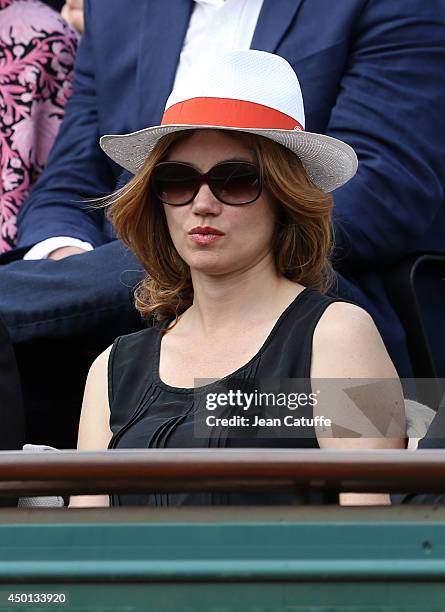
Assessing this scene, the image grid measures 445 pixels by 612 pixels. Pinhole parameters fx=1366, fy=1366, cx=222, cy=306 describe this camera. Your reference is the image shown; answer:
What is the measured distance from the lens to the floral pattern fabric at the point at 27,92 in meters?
3.43

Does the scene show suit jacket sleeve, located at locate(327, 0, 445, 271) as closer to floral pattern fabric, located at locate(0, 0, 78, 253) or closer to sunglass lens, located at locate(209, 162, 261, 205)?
sunglass lens, located at locate(209, 162, 261, 205)


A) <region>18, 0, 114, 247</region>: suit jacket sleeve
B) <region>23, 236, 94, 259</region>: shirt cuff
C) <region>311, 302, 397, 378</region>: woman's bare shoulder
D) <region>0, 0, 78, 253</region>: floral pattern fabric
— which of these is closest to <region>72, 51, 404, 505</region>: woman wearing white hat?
<region>311, 302, 397, 378</region>: woman's bare shoulder

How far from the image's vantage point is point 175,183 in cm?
224

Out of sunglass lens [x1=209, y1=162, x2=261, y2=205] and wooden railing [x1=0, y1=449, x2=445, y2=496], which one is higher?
sunglass lens [x1=209, y1=162, x2=261, y2=205]

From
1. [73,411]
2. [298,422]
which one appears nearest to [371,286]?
[73,411]

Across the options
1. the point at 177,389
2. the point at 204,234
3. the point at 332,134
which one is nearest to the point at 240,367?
the point at 177,389

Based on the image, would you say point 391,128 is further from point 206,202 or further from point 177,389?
point 177,389

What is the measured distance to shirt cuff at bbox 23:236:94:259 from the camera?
3.06 meters

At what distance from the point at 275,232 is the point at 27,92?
133 centimetres

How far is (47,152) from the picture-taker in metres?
3.54

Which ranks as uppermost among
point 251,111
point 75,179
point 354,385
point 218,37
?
point 218,37

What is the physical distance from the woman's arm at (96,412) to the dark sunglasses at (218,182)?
1.10ft

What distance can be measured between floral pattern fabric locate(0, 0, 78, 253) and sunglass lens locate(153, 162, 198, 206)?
1.19 m

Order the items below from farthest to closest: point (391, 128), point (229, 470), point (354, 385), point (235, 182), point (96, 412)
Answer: point (391, 128) < point (96, 412) < point (235, 182) < point (354, 385) < point (229, 470)
